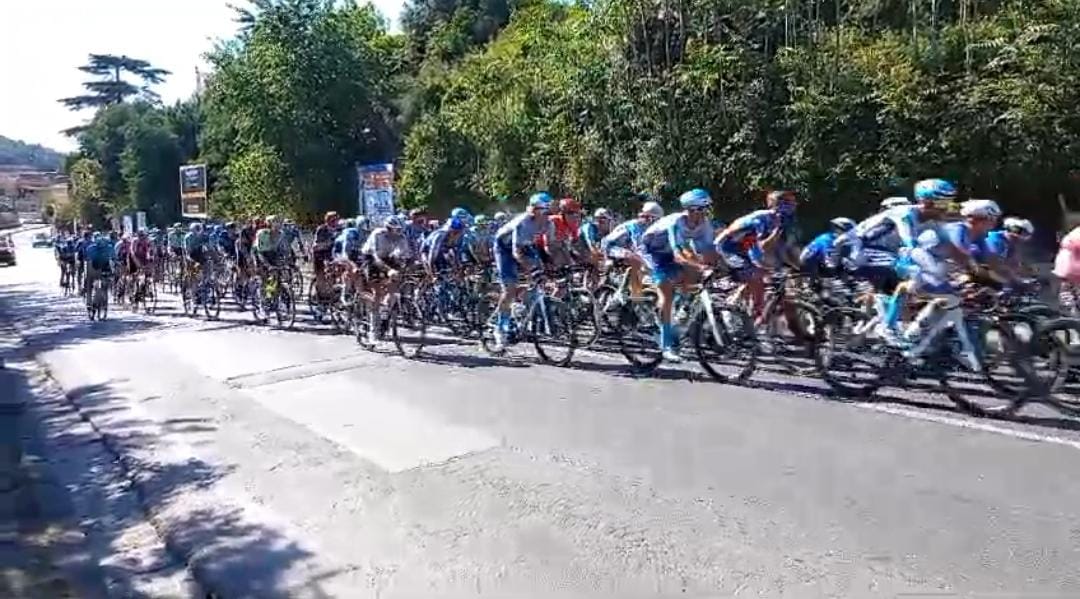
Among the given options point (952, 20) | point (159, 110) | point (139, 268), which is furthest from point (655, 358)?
point (159, 110)

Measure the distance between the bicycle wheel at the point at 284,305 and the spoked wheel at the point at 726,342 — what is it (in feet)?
29.2

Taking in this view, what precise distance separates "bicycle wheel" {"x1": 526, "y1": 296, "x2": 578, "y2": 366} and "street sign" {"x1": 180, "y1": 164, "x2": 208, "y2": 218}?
31.1m

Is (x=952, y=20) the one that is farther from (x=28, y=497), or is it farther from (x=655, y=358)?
(x=28, y=497)

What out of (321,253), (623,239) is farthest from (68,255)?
(623,239)

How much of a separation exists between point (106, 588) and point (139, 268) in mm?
18862

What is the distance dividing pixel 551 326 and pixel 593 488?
17.4ft

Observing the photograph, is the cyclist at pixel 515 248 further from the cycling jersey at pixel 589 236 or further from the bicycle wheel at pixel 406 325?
the bicycle wheel at pixel 406 325

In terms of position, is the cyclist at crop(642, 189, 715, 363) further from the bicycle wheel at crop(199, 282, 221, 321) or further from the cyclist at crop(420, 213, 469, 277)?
the bicycle wheel at crop(199, 282, 221, 321)

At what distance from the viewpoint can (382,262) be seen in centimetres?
1301

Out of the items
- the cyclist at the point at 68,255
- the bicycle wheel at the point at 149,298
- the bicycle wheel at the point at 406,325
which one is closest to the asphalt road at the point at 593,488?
the bicycle wheel at the point at 406,325

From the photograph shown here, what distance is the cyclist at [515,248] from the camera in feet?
37.9

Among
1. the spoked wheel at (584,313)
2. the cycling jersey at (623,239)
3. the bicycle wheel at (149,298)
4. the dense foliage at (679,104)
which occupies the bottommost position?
the bicycle wheel at (149,298)

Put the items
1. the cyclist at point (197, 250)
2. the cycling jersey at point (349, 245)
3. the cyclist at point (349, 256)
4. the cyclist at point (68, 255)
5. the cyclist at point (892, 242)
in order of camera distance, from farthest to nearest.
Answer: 1. the cyclist at point (68, 255)
2. the cyclist at point (197, 250)
3. the cycling jersey at point (349, 245)
4. the cyclist at point (349, 256)
5. the cyclist at point (892, 242)

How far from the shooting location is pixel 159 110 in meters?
65.9
